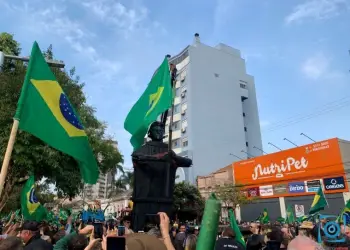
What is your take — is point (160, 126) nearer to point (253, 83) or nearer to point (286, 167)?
point (286, 167)

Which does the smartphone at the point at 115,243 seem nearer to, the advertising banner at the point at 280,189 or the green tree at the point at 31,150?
the green tree at the point at 31,150

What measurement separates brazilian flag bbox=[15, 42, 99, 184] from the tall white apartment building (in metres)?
41.8

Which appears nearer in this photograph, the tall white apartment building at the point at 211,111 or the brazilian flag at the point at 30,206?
the brazilian flag at the point at 30,206

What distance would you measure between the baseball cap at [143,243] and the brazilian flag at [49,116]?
247 centimetres

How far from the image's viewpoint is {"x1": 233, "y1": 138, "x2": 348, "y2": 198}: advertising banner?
29422 millimetres

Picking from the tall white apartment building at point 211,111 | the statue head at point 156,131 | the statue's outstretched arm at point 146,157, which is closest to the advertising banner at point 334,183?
the tall white apartment building at point 211,111

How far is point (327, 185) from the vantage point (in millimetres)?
29516

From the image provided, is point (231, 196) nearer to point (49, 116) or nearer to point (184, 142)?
point (184, 142)

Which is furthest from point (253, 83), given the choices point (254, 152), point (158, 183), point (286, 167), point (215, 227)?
point (215, 227)

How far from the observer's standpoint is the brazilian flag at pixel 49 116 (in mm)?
4402

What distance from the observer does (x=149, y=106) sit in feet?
20.6

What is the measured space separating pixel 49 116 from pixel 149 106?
6.72 feet

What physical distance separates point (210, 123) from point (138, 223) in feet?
148

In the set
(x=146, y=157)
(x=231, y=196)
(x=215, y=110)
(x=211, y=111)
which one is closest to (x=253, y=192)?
(x=231, y=196)
